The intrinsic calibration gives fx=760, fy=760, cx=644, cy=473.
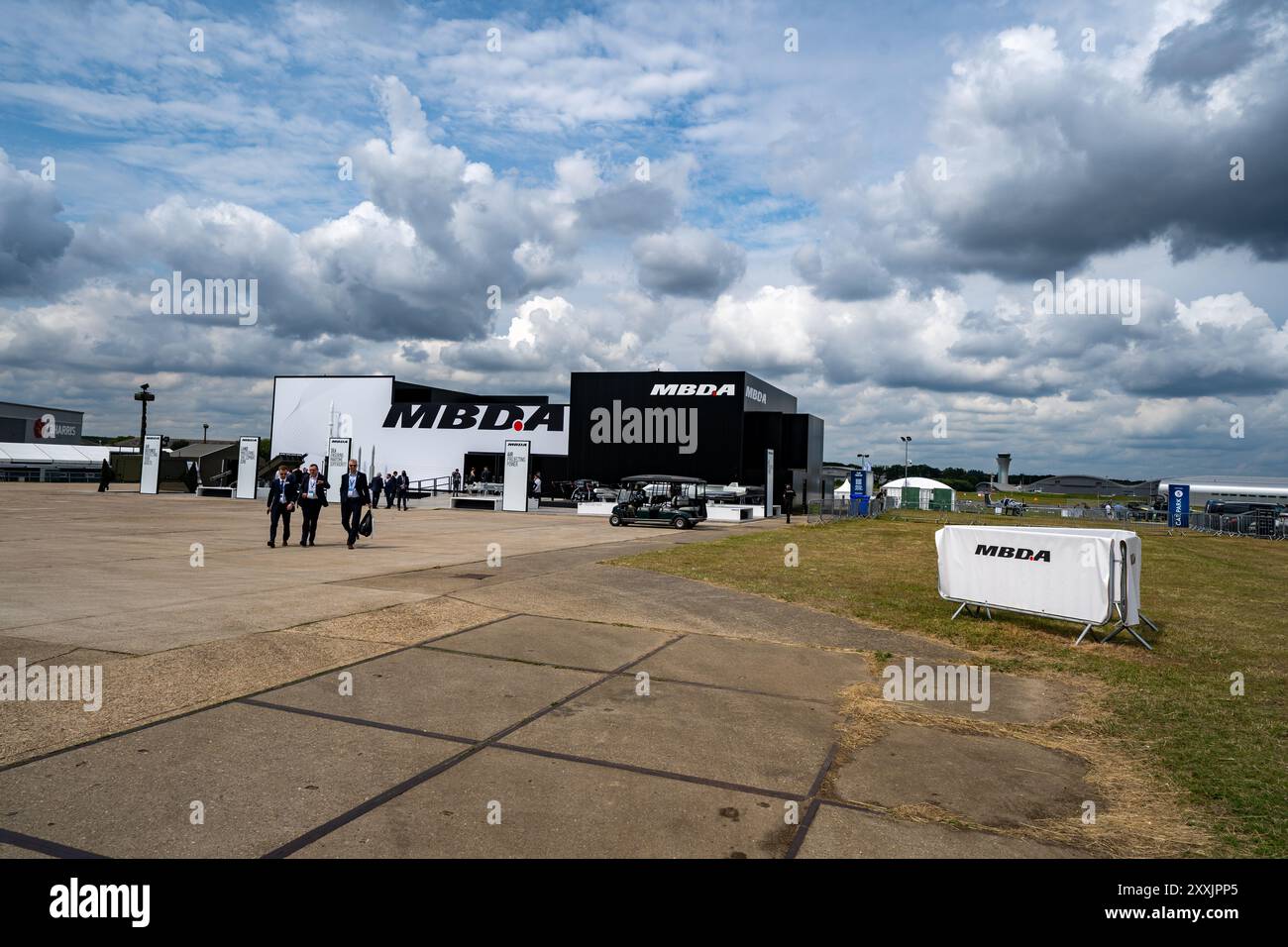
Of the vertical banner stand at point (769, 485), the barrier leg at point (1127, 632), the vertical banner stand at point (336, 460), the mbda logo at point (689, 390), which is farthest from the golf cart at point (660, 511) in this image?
the barrier leg at point (1127, 632)

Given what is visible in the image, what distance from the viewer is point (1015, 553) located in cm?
1013

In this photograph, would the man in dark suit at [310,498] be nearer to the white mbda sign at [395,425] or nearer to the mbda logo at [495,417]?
the white mbda sign at [395,425]

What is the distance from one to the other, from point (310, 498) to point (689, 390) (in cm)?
3234

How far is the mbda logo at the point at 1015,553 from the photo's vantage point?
977cm

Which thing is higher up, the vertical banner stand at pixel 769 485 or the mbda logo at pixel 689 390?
the mbda logo at pixel 689 390

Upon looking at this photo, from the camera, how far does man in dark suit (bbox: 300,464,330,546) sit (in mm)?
16812

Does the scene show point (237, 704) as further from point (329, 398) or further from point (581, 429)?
point (329, 398)

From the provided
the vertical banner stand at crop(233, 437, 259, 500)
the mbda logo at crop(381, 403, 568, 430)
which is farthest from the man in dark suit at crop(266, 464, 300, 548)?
the mbda logo at crop(381, 403, 568, 430)

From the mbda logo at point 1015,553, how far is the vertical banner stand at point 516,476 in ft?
92.3

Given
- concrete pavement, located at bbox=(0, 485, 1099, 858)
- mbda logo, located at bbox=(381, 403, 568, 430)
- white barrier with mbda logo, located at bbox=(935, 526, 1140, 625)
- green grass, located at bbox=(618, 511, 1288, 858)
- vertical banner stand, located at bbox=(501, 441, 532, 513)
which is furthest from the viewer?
mbda logo, located at bbox=(381, 403, 568, 430)

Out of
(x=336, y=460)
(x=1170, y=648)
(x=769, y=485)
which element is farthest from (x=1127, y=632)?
(x=336, y=460)

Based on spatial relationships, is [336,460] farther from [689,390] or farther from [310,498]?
[310,498]

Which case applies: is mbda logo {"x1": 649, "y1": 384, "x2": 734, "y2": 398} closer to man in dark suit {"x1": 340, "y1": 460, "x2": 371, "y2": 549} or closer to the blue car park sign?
the blue car park sign

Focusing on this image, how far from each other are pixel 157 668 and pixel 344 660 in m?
1.45
